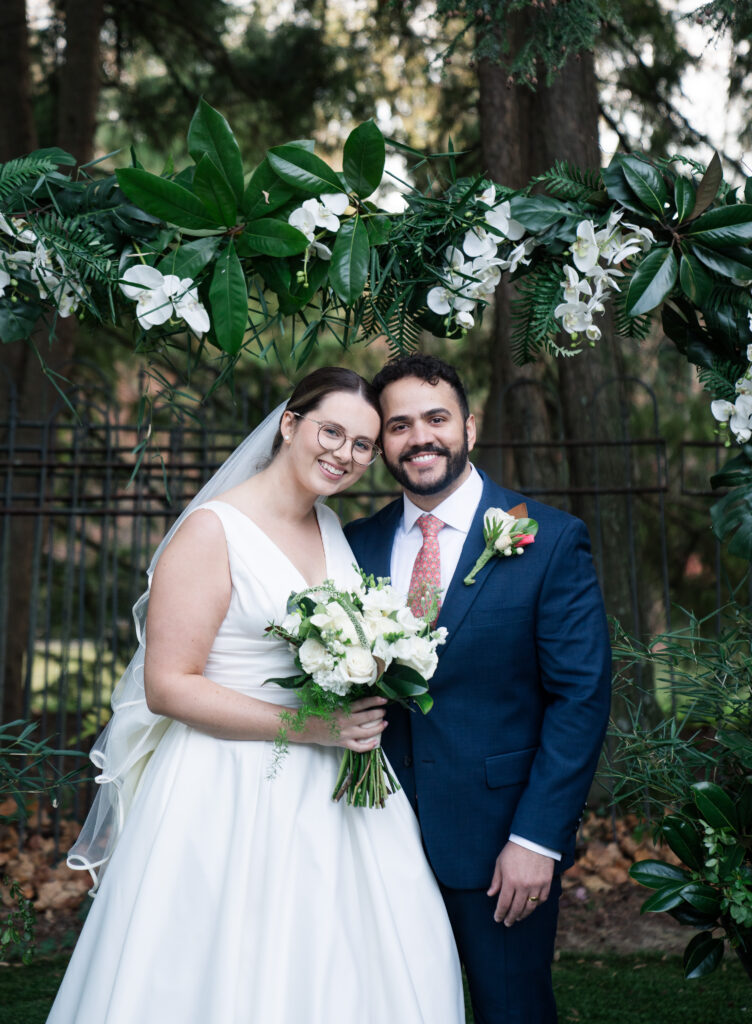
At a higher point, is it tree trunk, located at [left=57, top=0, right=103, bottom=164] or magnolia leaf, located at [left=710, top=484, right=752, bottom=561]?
tree trunk, located at [left=57, top=0, right=103, bottom=164]

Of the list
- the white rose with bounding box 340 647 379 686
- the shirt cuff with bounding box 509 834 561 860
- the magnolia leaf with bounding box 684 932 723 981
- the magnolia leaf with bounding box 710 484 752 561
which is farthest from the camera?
the magnolia leaf with bounding box 684 932 723 981

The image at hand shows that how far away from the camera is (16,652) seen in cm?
655

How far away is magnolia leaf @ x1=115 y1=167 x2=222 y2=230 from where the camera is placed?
2318mm

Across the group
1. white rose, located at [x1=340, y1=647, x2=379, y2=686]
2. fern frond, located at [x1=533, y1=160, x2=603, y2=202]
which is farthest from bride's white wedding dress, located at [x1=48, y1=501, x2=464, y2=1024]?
fern frond, located at [x1=533, y1=160, x2=603, y2=202]

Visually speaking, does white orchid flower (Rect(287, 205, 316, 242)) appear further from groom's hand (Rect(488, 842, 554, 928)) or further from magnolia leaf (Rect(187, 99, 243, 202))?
groom's hand (Rect(488, 842, 554, 928))

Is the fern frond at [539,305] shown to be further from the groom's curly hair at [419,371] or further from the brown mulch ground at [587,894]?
the brown mulch ground at [587,894]

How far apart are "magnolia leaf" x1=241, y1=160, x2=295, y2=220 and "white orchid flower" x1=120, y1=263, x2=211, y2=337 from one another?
0.24 meters

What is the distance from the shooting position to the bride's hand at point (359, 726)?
2.44m

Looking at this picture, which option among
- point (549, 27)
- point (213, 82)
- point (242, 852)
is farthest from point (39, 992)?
point (213, 82)

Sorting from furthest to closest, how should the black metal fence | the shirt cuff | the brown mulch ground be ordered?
the black metal fence < the brown mulch ground < the shirt cuff

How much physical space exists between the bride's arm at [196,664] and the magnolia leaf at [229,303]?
0.56 m

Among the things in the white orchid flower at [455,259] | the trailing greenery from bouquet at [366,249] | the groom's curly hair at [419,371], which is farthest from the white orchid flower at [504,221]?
the groom's curly hair at [419,371]

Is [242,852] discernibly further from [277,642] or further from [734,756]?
[734,756]

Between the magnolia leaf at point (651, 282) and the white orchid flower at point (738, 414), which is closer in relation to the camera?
the magnolia leaf at point (651, 282)
